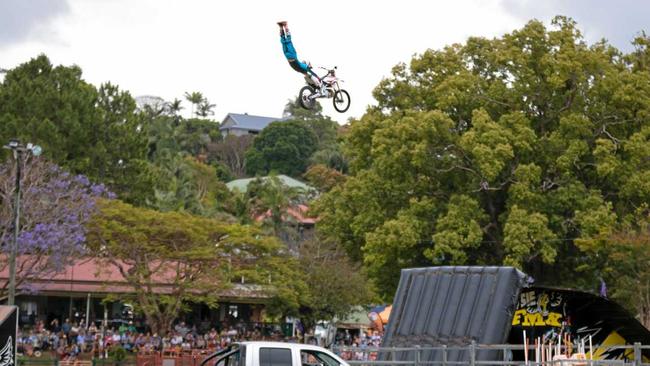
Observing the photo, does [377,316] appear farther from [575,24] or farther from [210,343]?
[575,24]

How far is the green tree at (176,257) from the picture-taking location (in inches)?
1784

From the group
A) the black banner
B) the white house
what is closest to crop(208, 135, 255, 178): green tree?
the white house

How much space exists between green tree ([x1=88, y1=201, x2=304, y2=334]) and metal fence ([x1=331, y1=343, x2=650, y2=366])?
79.5 feet

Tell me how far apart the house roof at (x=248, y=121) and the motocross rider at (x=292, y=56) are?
137805 millimetres

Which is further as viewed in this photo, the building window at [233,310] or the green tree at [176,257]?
the building window at [233,310]

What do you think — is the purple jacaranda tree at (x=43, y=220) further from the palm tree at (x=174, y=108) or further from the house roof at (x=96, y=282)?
the palm tree at (x=174, y=108)

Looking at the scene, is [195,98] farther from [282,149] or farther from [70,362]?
[70,362]

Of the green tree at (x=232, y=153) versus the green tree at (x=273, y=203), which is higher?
the green tree at (x=232, y=153)

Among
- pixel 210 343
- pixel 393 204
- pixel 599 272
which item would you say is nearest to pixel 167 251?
pixel 210 343

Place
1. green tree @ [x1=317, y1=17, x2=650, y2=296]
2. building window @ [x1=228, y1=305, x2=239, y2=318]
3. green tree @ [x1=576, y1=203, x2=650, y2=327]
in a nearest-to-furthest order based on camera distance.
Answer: green tree @ [x1=576, y1=203, x2=650, y2=327], green tree @ [x1=317, y1=17, x2=650, y2=296], building window @ [x1=228, y1=305, x2=239, y2=318]

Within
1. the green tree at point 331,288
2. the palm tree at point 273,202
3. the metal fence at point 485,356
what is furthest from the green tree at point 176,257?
the metal fence at point 485,356

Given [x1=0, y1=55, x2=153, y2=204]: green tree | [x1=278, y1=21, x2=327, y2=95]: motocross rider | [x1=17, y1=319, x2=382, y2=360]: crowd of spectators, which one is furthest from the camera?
[x1=0, y1=55, x2=153, y2=204]: green tree

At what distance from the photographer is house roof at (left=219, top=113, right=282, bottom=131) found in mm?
158500

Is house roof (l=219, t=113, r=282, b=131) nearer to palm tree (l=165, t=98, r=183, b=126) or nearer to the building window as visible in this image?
palm tree (l=165, t=98, r=183, b=126)
